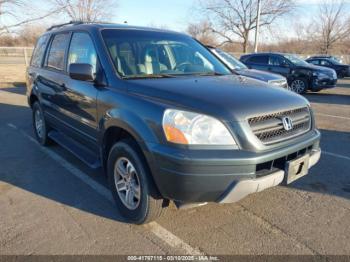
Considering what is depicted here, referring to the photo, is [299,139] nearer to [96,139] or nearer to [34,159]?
[96,139]

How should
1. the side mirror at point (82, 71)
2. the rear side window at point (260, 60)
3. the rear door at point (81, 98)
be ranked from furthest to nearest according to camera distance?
the rear side window at point (260, 60)
the rear door at point (81, 98)
the side mirror at point (82, 71)

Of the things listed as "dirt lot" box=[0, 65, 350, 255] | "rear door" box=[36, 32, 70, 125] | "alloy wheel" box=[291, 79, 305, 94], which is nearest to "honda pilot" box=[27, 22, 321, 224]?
"rear door" box=[36, 32, 70, 125]

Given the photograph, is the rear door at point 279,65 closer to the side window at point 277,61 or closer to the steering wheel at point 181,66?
the side window at point 277,61

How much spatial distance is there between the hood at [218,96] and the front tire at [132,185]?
0.55m

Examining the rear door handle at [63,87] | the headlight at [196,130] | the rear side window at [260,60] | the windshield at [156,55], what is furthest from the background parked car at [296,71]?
the headlight at [196,130]

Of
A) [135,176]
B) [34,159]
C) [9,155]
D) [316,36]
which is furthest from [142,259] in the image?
[316,36]

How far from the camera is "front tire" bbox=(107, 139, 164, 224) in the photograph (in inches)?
119

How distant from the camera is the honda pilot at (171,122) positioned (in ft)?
8.80

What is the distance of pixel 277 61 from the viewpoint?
14.1m

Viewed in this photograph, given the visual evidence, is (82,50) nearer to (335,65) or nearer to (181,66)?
(181,66)

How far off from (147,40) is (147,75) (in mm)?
701

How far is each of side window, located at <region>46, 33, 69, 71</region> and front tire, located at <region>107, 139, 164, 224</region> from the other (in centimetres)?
194

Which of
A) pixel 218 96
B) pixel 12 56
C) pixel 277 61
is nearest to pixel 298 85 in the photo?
pixel 277 61

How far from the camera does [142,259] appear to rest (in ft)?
9.16
